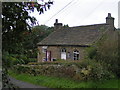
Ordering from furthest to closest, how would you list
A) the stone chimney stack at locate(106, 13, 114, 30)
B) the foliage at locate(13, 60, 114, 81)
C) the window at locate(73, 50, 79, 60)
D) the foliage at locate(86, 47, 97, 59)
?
the stone chimney stack at locate(106, 13, 114, 30)
the window at locate(73, 50, 79, 60)
the foliage at locate(86, 47, 97, 59)
the foliage at locate(13, 60, 114, 81)

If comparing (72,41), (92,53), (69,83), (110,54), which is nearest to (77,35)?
(72,41)

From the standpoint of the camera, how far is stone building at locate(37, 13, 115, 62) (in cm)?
3216

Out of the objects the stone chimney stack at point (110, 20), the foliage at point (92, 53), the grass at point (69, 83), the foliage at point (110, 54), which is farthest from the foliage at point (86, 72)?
the stone chimney stack at point (110, 20)

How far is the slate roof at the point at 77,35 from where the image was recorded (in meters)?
32.3

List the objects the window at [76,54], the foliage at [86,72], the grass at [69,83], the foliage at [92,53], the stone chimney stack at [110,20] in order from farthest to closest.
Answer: the stone chimney stack at [110,20] → the window at [76,54] → the foliage at [92,53] → the foliage at [86,72] → the grass at [69,83]

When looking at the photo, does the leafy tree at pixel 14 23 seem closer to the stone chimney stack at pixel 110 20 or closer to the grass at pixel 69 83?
the grass at pixel 69 83

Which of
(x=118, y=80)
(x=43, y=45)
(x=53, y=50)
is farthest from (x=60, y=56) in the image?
(x=118, y=80)

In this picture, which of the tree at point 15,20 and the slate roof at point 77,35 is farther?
the slate roof at point 77,35

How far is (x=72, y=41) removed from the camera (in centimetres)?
3394

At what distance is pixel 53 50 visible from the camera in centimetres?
3541

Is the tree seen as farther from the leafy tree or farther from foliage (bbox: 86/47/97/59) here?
foliage (bbox: 86/47/97/59)

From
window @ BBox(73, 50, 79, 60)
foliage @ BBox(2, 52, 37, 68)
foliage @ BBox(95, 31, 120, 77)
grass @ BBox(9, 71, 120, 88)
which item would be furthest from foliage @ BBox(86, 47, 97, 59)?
window @ BBox(73, 50, 79, 60)

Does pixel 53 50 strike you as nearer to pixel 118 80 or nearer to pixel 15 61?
pixel 118 80

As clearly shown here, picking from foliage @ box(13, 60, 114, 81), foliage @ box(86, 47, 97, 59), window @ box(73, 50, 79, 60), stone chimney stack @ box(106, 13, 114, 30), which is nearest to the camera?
foliage @ box(13, 60, 114, 81)
